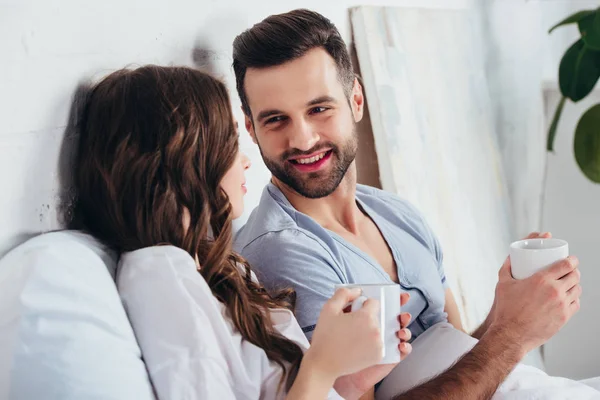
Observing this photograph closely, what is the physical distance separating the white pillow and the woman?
0.18 ft

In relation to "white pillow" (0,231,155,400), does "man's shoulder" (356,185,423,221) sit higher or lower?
lower

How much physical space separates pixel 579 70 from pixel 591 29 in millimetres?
157

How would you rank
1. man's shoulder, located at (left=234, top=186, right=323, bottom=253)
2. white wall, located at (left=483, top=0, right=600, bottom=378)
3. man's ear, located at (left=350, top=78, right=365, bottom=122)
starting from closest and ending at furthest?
man's shoulder, located at (left=234, top=186, right=323, bottom=253), man's ear, located at (left=350, top=78, right=365, bottom=122), white wall, located at (left=483, top=0, right=600, bottom=378)

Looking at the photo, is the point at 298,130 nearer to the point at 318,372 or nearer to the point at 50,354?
the point at 318,372

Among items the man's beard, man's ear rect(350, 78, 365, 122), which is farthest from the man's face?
man's ear rect(350, 78, 365, 122)

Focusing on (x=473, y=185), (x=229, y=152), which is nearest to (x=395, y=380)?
(x=229, y=152)

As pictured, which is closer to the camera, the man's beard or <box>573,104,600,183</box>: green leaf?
the man's beard

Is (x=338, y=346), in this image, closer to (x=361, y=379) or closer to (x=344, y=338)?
(x=344, y=338)

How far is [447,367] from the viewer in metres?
1.54

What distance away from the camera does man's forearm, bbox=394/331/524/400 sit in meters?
1.38

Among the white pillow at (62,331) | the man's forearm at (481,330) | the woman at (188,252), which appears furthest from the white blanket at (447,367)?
the white pillow at (62,331)

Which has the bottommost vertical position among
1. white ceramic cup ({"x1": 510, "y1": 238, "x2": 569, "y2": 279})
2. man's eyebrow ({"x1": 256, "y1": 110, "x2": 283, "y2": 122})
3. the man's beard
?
white ceramic cup ({"x1": 510, "y1": 238, "x2": 569, "y2": 279})

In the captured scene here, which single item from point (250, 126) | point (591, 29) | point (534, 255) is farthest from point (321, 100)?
point (591, 29)

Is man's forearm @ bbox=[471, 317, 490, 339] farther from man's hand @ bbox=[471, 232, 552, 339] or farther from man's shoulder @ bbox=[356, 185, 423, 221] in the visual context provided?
man's shoulder @ bbox=[356, 185, 423, 221]
